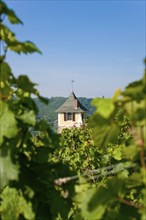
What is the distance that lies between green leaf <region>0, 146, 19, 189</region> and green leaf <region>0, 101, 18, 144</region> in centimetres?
8

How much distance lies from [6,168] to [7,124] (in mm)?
231

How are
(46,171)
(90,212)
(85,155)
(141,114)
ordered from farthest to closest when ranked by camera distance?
(85,155) → (46,171) → (90,212) → (141,114)

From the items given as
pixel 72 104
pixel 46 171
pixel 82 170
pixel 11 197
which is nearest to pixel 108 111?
pixel 46 171

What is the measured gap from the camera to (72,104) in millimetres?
61719

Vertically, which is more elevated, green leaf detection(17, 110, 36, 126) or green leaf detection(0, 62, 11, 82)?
green leaf detection(0, 62, 11, 82)

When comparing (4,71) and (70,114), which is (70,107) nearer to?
(70,114)

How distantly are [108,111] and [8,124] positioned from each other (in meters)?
0.54

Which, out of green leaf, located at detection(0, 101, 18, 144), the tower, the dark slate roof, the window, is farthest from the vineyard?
the dark slate roof

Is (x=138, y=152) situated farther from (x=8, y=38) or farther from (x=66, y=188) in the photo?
(x=8, y=38)

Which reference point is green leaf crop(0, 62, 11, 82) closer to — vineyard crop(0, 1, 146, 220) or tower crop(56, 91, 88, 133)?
vineyard crop(0, 1, 146, 220)

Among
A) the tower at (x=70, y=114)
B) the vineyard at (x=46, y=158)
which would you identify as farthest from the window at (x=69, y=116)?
the vineyard at (x=46, y=158)

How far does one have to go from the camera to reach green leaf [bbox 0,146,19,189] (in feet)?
6.02

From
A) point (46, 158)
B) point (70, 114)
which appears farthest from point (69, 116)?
point (46, 158)

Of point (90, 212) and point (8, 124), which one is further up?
point (8, 124)
